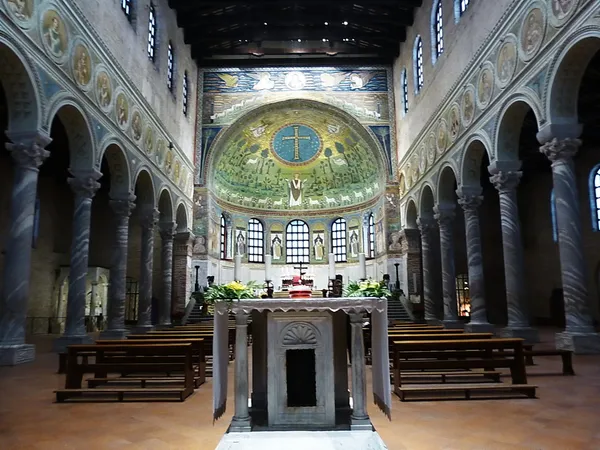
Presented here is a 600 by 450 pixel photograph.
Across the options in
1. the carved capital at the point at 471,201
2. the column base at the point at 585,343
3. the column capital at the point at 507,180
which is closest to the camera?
the column base at the point at 585,343

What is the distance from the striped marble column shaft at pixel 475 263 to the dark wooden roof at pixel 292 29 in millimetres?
12065

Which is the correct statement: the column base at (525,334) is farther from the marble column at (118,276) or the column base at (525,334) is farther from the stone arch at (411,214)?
the stone arch at (411,214)

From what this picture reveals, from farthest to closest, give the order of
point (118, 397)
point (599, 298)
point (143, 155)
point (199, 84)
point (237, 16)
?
1. point (199, 84)
2. point (237, 16)
3. point (599, 298)
4. point (143, 155)
5. point (118, 397)

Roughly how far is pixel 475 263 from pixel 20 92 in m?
15.2

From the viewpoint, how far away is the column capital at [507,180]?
15.7 meters

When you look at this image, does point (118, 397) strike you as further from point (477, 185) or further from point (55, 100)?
point (477, 185)

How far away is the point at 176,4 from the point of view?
24.9 m

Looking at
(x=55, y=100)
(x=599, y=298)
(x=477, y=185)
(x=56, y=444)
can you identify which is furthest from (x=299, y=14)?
(x=56, y=444)

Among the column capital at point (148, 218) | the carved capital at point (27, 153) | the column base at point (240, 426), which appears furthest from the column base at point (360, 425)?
the column capital at point (148, 218)

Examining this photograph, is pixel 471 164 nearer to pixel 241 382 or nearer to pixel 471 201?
pixel 471 201

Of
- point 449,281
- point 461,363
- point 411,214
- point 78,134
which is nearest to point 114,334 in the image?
point 78,134

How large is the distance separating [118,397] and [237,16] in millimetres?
23696

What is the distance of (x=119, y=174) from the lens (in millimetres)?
18812

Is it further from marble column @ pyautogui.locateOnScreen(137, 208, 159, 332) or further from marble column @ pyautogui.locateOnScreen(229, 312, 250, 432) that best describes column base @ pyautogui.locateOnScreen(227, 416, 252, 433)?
marble column @ pyautogui.locateOnScreen(137, 208, 159, 332)
